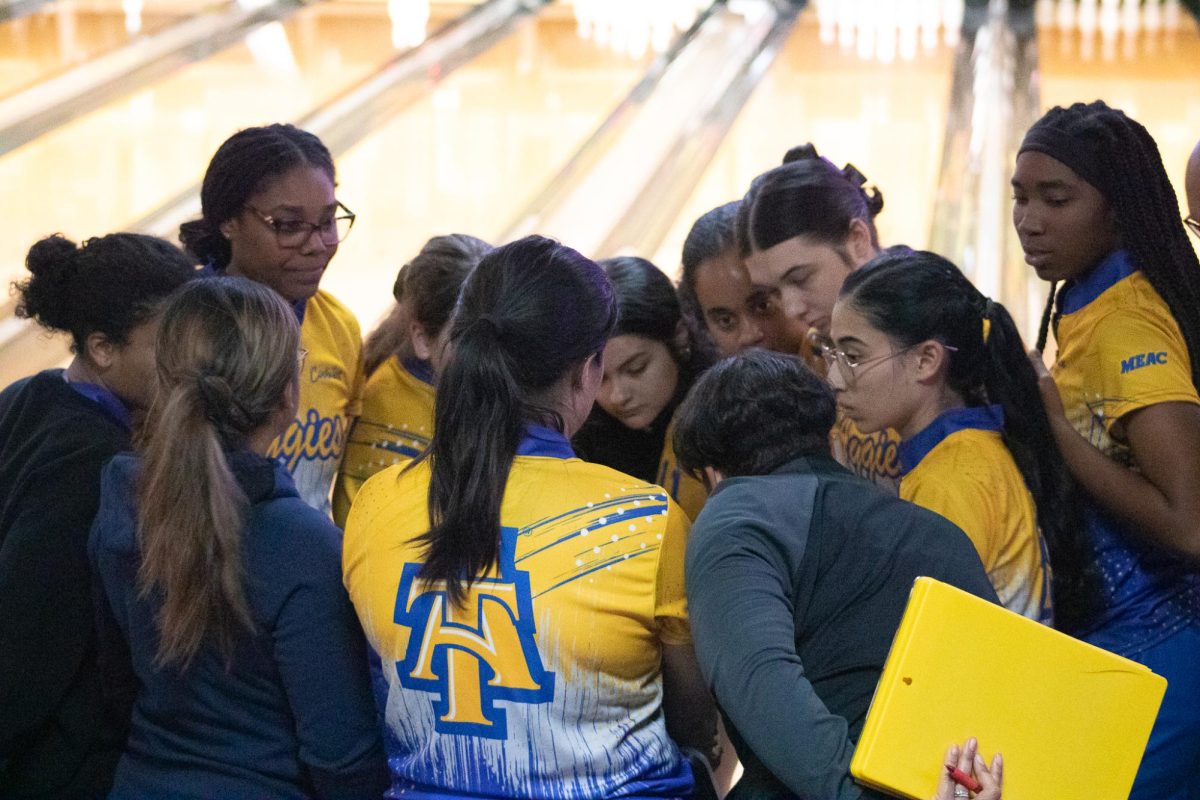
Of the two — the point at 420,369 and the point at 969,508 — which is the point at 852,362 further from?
the point at 420,369

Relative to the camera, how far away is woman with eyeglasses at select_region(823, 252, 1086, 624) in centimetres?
151

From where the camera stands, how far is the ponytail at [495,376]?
4.11 feet

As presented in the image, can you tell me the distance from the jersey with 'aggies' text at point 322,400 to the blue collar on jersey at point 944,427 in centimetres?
80

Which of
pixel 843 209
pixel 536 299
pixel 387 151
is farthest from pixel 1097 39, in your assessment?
pixel 536 299

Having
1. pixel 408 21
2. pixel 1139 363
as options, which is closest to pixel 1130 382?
pixel 1139 363

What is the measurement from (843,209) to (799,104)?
401 cm

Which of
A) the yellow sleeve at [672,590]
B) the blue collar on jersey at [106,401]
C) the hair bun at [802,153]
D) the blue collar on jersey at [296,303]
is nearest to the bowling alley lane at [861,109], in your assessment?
the hair bun at [802,153]

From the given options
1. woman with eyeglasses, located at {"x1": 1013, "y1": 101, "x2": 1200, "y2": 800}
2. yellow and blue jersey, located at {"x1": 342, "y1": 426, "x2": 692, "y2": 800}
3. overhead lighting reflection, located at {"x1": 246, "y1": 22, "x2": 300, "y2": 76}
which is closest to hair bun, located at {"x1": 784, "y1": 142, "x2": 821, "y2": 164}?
woman with eyeglasses, located at {"x1": 1013, "y1": 101, "x2": 1200, "y2": 800}

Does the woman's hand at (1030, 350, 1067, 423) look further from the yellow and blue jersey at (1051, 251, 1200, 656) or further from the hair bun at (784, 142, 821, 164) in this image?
the hair bun at (784, 142, 821, 164)

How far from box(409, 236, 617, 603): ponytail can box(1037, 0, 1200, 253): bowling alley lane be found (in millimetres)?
3806

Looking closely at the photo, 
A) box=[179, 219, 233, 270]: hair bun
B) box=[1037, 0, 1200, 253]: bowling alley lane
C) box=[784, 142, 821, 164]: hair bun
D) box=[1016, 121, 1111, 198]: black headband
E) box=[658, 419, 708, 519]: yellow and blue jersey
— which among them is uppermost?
box=[1016, 121, 1111, 198]: black headband

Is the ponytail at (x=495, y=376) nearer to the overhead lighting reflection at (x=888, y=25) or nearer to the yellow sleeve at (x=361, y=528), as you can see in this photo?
the yellow sleeve at (x=361, y=528)

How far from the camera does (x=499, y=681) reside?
1.25 m

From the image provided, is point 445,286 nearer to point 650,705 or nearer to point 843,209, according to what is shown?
point 843,209
